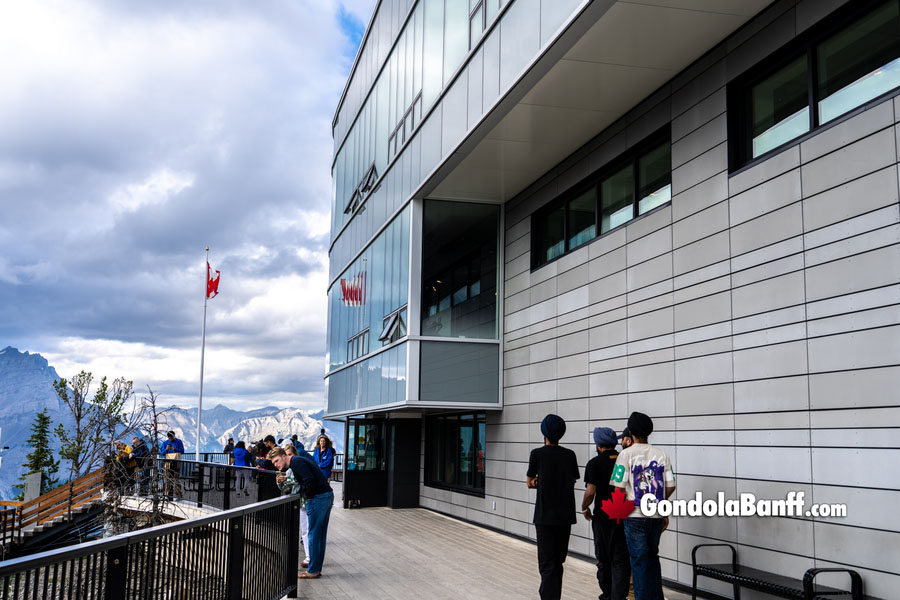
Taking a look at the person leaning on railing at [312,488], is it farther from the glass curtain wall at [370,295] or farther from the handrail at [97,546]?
the glass curtain wall at [370,295]

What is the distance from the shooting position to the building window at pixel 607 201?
10.7m

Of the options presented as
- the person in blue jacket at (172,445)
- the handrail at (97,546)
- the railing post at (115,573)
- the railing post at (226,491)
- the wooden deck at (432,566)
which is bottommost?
the wooden deck at (432,566)

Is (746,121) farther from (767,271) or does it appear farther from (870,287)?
(870,287)

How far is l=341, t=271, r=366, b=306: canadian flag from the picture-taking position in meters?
21.1

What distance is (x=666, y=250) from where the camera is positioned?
33.0ft

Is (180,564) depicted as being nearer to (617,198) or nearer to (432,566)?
(432,566)

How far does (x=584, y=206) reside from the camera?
12.9 meters

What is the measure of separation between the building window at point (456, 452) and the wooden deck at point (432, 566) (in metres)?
1.16

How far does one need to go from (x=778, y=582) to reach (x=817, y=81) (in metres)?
4.78

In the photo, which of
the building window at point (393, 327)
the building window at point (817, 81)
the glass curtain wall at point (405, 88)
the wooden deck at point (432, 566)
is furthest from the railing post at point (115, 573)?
the building window at point (393, 327)

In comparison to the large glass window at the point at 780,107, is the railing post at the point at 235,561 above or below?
below

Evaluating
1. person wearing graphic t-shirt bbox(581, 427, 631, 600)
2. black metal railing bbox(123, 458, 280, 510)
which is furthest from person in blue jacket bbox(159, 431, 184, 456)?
person wearing graphic t-shirt bbox(581, 427, 631, 600)

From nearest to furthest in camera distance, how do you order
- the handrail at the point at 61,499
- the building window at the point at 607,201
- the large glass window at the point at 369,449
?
the building window at the point at 607,201
the large glass window at the point at 369,449
the handrail at the point at 61,499

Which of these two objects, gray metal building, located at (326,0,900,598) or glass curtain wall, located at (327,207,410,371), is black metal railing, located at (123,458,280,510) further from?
glass curtain wall, located at (327,207,410,371)
